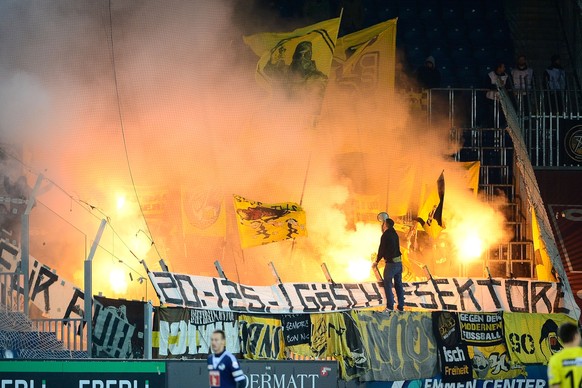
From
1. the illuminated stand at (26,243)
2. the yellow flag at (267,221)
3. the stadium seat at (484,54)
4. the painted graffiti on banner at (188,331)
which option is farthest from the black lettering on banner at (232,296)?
the stadium seat at (484,54)

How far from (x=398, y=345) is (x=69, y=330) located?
411 cm

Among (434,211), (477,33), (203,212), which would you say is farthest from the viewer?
(477,33)

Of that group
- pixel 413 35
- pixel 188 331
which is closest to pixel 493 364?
pixel 188 331

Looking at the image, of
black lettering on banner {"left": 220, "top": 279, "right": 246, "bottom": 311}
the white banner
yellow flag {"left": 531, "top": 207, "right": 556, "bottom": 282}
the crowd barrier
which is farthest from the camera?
yellow flag {"left": 531, "top": 207, "right": 556, "bottom": 282}

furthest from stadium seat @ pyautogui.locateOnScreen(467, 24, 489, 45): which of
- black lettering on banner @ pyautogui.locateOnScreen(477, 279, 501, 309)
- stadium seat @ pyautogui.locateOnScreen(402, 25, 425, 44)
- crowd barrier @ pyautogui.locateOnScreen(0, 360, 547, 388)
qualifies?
A: crowd barrier @ pyautogui.locateOnScreen(0, 360, 547, 388)

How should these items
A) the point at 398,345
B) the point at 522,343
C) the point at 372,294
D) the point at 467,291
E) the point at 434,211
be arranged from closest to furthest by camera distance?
1. the point at 398,345
2. the point at 522,343
3. the point at 372,294
4. the point at 467,291
5. the point at 434,211

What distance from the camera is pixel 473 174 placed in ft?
63.5

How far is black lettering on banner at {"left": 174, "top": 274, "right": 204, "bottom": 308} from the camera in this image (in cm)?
1487

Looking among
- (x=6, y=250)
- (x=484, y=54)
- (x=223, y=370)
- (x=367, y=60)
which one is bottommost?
(x=223, y=370)

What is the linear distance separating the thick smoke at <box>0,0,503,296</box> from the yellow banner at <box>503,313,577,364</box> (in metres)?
3.18

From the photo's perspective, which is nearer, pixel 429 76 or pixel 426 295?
pixel 426 295

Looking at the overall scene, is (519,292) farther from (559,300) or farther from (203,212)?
(203,212)

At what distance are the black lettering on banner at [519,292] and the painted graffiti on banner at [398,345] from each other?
191 centimetres

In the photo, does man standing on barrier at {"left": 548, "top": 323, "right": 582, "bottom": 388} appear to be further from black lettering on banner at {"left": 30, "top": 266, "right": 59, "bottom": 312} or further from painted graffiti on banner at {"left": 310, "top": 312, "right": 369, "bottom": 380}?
black lettering on banner at {"left": 30, "top": 266, "right": 59, "bottom": 312}
